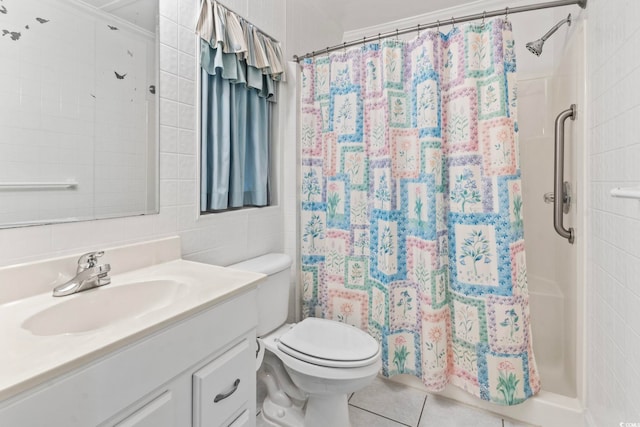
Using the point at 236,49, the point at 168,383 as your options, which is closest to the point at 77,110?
the point at 236,49

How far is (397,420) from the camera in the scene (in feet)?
4.90

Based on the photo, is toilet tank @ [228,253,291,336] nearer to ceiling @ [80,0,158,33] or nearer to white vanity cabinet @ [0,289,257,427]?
white vanity cabinet @ [0,289,257,427]

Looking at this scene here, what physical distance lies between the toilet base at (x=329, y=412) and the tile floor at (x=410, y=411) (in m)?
0.20

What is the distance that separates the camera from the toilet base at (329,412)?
1327 millimetres

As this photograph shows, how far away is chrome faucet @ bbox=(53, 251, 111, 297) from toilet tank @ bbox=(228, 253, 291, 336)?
601 mm

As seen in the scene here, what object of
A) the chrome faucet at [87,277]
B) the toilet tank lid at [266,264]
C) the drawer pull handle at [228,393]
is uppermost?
the chrome faucet at [87,277]

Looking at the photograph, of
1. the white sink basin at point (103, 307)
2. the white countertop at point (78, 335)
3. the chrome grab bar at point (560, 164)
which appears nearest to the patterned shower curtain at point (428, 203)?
the chrome grab bar at point (560, 164)

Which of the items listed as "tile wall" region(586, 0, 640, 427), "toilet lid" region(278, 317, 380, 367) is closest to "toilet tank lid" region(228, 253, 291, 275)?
"toilet lid" region(278, 317, 380, 367)

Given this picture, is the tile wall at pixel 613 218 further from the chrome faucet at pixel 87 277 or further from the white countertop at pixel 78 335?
the chrome faucet at pixel 87 277

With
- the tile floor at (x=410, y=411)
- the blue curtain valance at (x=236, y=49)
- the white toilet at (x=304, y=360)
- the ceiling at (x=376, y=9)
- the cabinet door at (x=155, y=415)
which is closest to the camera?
the cabinet door at (x=155, y=415)

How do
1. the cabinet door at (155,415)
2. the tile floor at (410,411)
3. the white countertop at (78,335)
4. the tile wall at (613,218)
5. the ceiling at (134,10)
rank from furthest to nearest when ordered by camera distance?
1. the tile floor at (410,411)
2. the ceiling at (134,10)
3. the tile wall at (613,218)
4. the cabinet door at (155,415)
5. the white countertop at (78,335)

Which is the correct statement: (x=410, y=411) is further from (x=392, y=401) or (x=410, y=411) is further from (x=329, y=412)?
(x=329, y=412)

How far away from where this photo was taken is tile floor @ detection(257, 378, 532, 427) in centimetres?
A: 147

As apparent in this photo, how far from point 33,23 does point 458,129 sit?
1.63 meters
